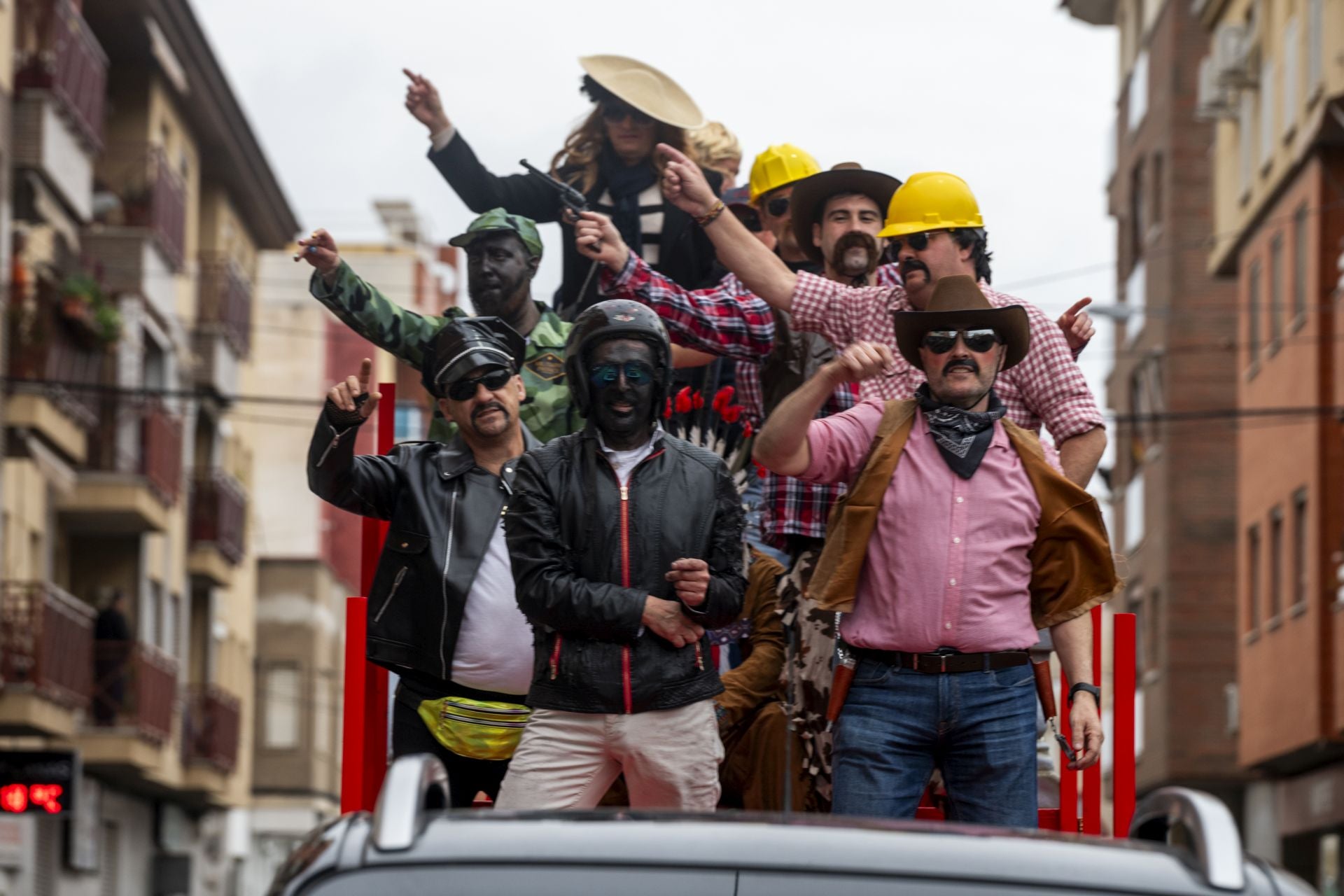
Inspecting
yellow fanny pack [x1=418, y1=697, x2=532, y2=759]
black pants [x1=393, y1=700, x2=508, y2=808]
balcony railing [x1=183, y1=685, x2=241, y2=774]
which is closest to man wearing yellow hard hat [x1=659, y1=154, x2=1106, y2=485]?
yellow fanny pack [x1=418, y1=697, x2=532, y2=759]

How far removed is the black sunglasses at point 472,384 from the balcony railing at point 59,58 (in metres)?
23.6

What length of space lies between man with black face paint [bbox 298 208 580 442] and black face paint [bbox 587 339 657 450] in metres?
1.40

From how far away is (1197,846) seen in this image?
3.54 metres

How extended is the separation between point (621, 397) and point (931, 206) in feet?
3.68

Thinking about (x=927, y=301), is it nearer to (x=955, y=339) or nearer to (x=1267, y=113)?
(x=955, y=339)

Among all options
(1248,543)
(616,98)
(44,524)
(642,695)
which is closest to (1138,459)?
(1248,543)

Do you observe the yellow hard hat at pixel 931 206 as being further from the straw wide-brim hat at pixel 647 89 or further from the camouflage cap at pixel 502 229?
the straw wide-brim hat at pixel 647 89

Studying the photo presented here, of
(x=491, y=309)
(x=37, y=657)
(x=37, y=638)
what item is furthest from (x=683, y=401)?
(x=37, y=657)

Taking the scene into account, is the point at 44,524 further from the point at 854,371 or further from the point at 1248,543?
the point at 854,371

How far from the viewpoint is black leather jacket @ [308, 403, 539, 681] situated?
654 cm

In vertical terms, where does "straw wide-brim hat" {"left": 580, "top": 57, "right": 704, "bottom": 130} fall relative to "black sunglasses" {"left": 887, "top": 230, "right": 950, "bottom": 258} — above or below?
above

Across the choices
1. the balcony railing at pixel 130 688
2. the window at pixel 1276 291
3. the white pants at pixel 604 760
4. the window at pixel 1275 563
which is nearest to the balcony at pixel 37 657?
the balcony railing at pixel 130 688

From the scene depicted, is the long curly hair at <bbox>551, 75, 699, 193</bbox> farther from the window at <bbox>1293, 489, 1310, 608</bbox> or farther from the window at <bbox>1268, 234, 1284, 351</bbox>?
the window at <bbox>1268, 234, 1284, 351</bbox>

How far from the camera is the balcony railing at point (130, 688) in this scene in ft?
112
